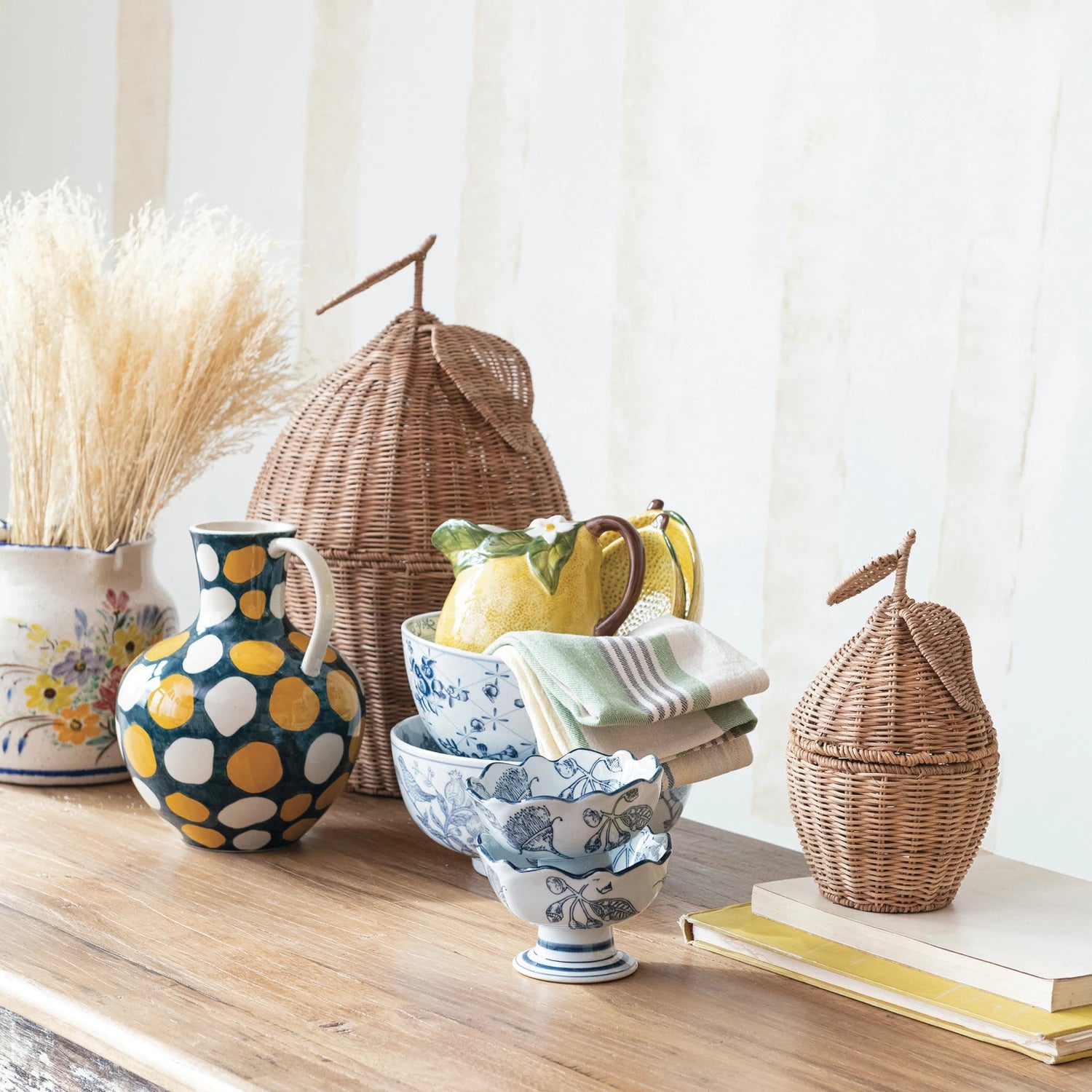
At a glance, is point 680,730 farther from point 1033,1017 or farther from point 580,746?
point 1033,1017

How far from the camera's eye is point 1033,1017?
64cm

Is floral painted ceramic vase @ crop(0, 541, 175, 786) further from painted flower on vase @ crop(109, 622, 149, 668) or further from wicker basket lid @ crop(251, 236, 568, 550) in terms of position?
wicker basket lid @ crop(251, 236, 568, 550)

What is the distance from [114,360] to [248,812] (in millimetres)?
352

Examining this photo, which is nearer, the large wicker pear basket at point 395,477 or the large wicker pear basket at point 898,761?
the large wicker pear basket at point 898,761

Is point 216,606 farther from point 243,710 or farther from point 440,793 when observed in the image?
point 440,793

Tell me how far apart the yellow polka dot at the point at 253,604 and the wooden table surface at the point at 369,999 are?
0.54 ft

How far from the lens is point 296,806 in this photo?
893mm

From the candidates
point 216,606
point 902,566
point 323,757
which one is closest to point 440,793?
point 323,757

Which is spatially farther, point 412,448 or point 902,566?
point 412,448

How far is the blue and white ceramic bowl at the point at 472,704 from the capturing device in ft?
2.69

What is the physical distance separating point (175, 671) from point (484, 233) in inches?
54.0

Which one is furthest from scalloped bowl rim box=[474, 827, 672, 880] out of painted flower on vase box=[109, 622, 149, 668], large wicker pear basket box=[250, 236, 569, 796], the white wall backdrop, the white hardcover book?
the white wall backdrop

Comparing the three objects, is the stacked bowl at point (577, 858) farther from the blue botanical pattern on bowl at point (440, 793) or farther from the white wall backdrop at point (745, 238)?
the white wall backdrop at point (745, 238)

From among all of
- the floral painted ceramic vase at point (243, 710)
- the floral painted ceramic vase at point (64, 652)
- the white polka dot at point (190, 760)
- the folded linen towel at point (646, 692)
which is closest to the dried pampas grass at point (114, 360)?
the floral painted ceramic vase at point (64, 652)
